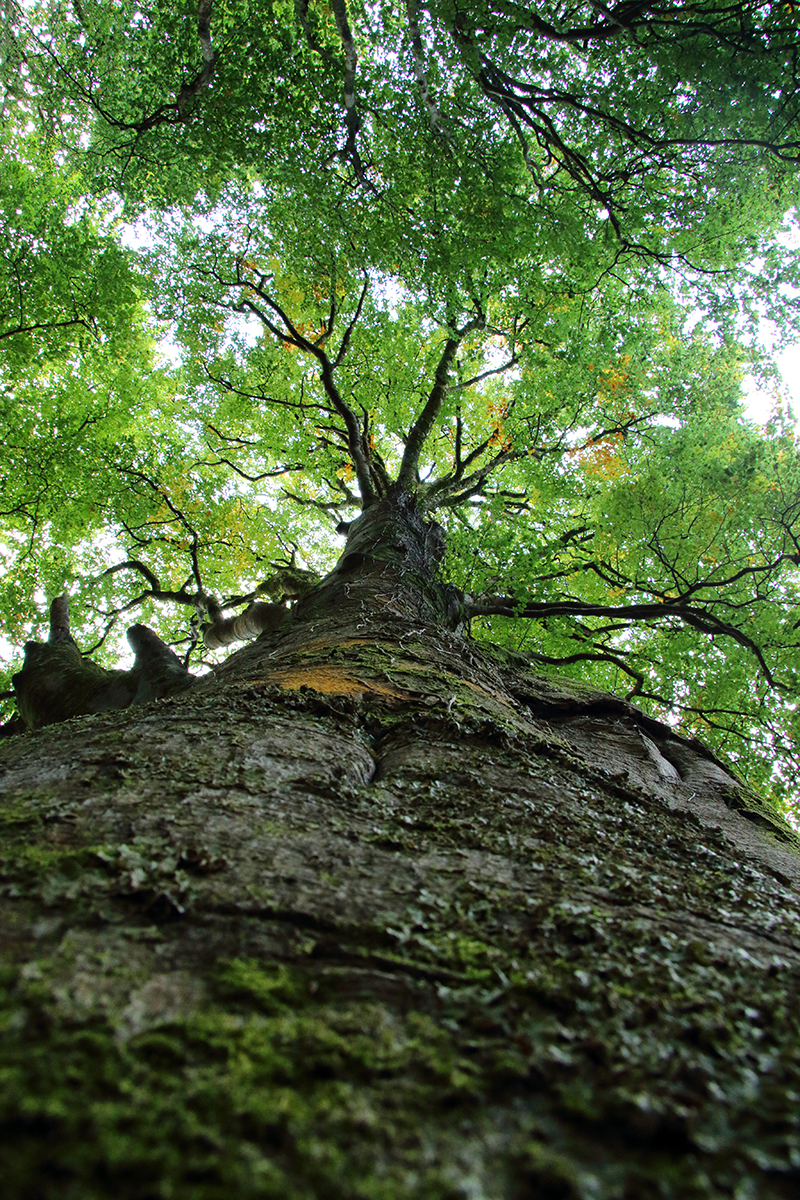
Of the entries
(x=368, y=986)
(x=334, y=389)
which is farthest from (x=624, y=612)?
(x=368, y=986)

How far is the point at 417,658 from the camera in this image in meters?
3.66

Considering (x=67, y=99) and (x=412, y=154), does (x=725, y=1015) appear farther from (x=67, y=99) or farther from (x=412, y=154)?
(x=67, y=99)

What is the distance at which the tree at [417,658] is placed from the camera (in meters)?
0.78

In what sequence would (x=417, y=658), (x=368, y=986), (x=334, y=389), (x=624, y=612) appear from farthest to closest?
(x=334, y=389)
(x=624, y=612)
(x=417, y=658)
(x=368, y=986)

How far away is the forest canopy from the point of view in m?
4.91

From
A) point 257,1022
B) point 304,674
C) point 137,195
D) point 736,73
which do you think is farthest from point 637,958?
point 137,195

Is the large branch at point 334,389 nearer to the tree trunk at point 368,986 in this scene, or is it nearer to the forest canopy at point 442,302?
the forest canopy at point 442,302

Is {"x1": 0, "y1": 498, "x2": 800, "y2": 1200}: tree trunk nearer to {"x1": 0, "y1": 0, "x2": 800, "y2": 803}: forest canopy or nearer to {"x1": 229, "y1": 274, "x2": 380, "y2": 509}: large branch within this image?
{"x1": 0, "y1": 0, "x2": 800, "y2": 803}: forest canopy

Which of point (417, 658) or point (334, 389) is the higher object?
point (334, 389)

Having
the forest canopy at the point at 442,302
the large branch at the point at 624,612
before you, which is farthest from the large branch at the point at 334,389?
the large branch at the point at 624,612

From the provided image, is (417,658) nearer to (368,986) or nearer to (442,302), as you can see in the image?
(368,986)

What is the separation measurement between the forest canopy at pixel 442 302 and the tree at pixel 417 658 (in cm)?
6

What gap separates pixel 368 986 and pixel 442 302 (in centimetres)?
752

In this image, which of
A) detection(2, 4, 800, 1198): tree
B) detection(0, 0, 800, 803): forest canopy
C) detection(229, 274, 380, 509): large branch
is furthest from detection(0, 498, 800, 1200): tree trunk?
detection(229, 274, 380, 509): large branch
